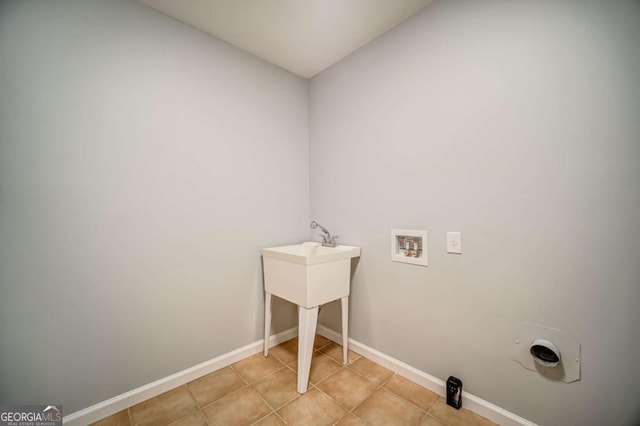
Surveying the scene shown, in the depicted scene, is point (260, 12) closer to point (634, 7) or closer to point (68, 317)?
point (634, 7)

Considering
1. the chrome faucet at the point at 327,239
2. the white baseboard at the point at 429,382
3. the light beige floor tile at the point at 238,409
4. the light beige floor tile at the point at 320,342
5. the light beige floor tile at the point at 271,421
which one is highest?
the chrome faucet at the point at 327,239

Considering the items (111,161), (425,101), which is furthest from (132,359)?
(425,101)

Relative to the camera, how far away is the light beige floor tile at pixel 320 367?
163 centimetres

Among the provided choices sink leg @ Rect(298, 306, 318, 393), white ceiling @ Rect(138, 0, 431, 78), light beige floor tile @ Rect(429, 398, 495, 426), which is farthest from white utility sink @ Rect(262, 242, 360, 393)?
white ceiling @ Rect(138, 0, 431, 78)

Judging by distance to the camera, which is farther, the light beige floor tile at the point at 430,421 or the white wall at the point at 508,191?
the light beige floor tile at the point at 430,421

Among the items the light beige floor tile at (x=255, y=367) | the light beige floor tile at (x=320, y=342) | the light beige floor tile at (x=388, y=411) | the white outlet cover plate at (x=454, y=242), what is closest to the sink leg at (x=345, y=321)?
the light beige floor tile at (x=320, y=342)

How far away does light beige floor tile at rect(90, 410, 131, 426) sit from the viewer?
128 centimetres

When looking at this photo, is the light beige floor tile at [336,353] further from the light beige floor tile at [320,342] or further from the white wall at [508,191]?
the white wall at [508,191]

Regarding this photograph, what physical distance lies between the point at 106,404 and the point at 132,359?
225 mm

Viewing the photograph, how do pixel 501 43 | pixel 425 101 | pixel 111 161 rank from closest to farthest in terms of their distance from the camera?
pixel 501 43 < pixel 111 161 < pixel 425 101

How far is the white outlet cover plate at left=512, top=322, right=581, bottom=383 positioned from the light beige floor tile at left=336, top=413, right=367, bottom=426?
86 centimetres

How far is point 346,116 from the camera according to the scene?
2.00 meters

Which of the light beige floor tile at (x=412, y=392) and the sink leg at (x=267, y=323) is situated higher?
the sink leg at (x=267, y=323)

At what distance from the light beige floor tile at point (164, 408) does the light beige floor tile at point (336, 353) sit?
37.4 inches
